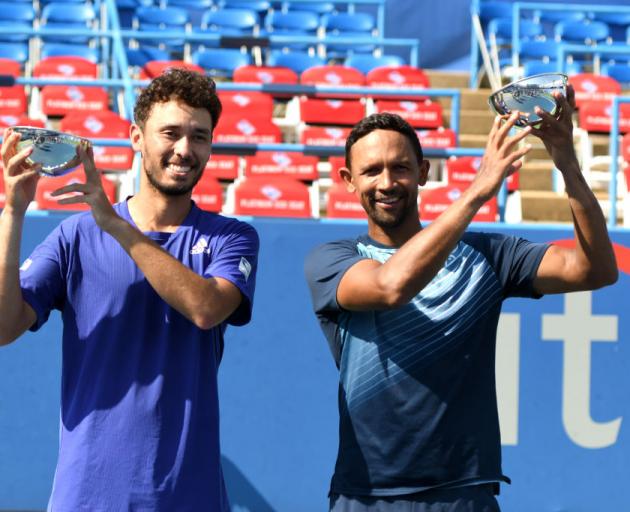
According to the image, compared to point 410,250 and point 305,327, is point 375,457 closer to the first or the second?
point 410,250

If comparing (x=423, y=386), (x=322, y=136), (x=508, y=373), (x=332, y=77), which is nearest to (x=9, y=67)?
(x=332, y=77)

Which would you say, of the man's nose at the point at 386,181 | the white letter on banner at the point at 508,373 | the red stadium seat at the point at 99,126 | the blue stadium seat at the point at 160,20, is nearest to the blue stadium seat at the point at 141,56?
the blue stadium seat at the point at 160,20

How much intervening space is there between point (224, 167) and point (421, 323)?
4.80 meters

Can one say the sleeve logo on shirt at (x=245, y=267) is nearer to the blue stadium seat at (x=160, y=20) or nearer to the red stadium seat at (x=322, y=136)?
the red stadium seat at (x=322, y=136)

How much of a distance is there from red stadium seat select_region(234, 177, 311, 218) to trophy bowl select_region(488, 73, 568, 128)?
3.77 m

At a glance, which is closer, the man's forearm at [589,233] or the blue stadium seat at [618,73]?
the man's forearm at [589,233]

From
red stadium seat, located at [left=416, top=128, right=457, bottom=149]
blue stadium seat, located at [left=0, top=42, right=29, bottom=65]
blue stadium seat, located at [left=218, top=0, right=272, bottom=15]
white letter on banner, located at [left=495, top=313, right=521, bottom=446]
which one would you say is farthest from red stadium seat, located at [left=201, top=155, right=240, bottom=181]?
blue stadium seat, located at [left=218, top=0, right=272, bottom=15]

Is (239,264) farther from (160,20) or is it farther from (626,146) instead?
(160,20)

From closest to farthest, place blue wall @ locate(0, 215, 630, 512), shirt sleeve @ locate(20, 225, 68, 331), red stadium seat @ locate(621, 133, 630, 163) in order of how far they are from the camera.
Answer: shirt sleeve @ locate(20, 225, 68, 331), blue wall @ locate(0, 215, 630, 512), red stadium seat @ locate(621, 133, 630, 163)

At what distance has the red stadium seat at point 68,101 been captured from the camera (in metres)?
7.99

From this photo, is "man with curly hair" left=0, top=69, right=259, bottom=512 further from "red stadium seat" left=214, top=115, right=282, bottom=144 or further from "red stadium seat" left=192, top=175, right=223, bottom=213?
"red stadium seat" left=214, top=115, right=282, bottom=144

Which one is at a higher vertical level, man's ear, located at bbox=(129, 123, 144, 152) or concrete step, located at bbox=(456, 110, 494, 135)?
concrete step, located at bbox=(456, 110, 494, 135)

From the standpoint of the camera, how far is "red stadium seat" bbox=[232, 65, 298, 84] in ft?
28.8

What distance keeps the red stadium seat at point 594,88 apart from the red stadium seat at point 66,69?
4.04 m
